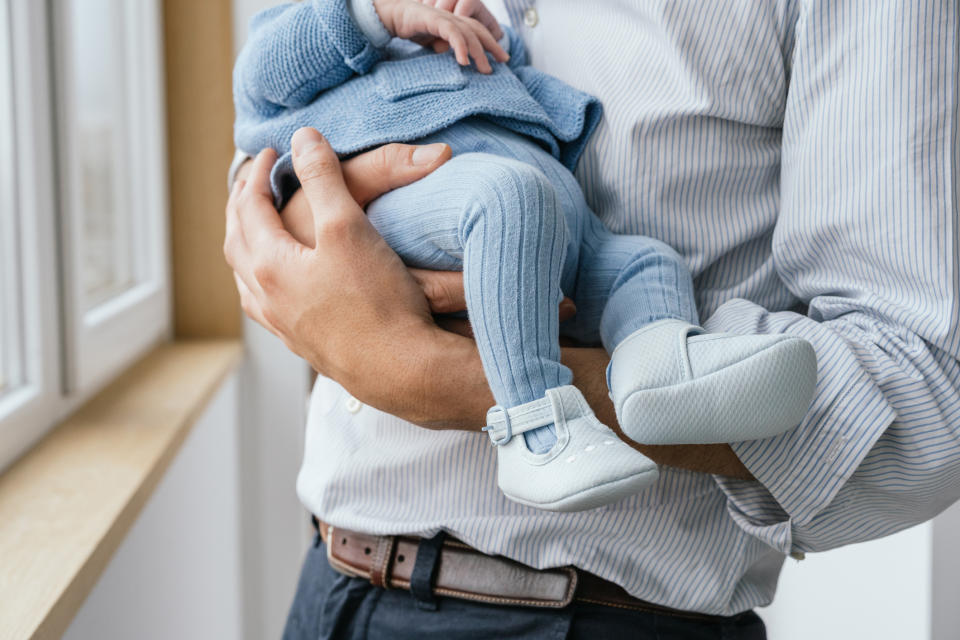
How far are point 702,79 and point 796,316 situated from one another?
241 millimetres

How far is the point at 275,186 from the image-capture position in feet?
2.80

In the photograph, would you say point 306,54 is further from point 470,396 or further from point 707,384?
point 707,384

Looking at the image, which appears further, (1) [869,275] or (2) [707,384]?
(1) [869,275]

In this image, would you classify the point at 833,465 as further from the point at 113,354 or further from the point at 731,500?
the point at 113,354

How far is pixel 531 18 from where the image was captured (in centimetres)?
94

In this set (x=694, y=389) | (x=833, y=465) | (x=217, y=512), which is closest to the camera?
(x=694, y=389)

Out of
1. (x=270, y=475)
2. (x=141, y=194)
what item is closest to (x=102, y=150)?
(x=141, y=194)

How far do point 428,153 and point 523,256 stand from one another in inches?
6.5

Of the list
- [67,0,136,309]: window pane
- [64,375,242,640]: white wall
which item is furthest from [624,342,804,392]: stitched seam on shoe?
[67,0,136,309]: window pane

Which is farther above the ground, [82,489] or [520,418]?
[520,418]

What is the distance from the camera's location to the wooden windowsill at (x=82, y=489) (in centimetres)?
78

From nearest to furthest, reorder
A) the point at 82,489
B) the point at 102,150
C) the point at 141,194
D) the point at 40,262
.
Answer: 1. the point at 82,489
2. the point at 40,262
3. the point at 102,150
4. the point at 141,194

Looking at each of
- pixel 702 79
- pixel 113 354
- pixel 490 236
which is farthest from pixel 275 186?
pixel 113 354

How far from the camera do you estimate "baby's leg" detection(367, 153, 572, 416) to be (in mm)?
631
